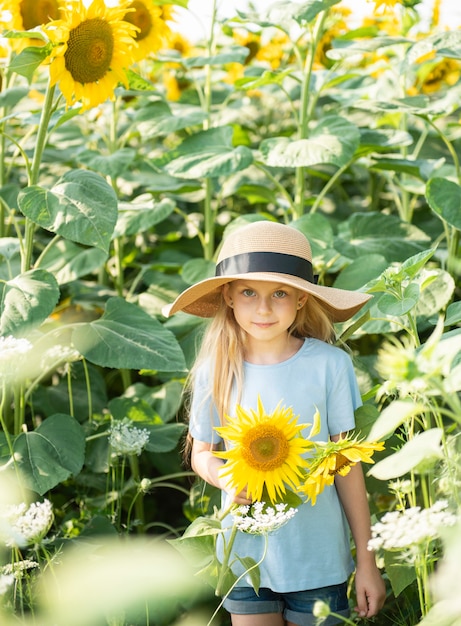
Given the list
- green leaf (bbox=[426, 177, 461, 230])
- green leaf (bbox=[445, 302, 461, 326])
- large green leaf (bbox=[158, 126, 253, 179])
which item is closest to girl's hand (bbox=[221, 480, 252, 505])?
green leaf (bbox=[445, 302, 461, 326])

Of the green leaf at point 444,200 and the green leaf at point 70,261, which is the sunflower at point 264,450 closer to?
the green leaf at point 444,200

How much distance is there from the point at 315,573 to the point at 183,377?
0.93 metres

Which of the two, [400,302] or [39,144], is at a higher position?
[39,144]

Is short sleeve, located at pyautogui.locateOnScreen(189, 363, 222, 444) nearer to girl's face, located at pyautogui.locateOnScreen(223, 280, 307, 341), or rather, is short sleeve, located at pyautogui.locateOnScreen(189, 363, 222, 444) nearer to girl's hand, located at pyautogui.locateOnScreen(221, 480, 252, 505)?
girl's face, located at pyautogui.locateOnScreen(223, 280, 307, 341)

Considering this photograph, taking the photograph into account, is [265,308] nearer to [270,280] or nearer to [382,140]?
[270,280]

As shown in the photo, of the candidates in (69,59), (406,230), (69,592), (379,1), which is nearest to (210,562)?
(69,592)

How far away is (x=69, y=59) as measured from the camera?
5.73 ft

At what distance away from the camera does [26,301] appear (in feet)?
5.65

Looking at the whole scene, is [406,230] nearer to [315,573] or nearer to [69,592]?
[315,573]

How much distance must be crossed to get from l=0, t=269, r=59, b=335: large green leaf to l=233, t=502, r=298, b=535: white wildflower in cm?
63

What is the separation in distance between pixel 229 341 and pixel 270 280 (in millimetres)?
191

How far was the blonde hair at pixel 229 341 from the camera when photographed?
1.54 m

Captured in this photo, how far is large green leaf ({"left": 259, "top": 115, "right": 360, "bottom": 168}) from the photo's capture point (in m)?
2.07

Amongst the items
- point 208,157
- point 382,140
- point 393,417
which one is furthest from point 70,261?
point 393,417
